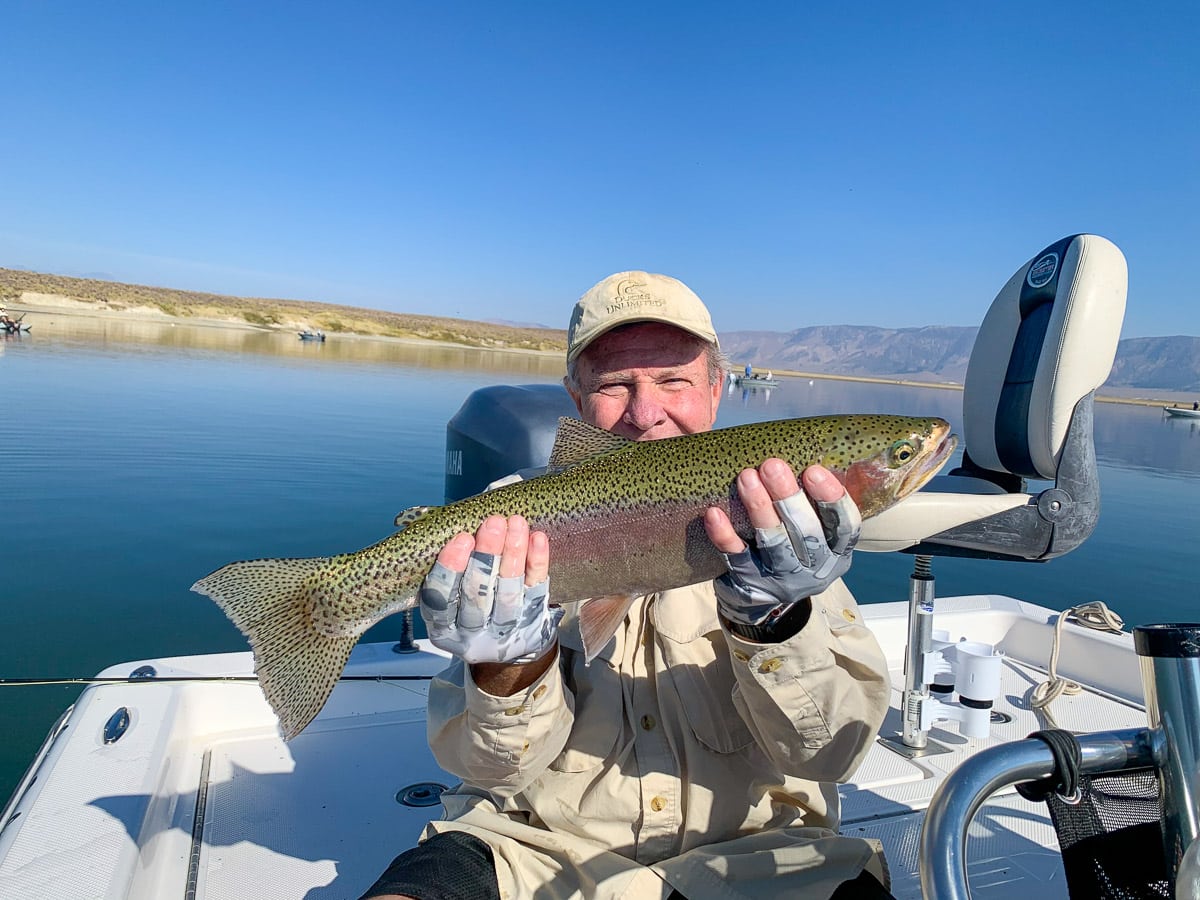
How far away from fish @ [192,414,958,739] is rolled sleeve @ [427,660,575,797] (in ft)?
1.08

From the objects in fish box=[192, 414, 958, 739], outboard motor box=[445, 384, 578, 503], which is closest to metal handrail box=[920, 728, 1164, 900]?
fish box=[192, 414, 958, 739]

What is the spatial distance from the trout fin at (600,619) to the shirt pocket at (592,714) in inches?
8.8

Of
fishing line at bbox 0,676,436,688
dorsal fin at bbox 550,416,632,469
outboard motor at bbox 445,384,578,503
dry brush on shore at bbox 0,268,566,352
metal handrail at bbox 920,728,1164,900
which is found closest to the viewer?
metal handrail at bbox 920,728,1164,900

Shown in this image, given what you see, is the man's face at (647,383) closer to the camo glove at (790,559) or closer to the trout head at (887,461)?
the trout head at (887,461)

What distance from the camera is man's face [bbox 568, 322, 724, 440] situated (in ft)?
11.6

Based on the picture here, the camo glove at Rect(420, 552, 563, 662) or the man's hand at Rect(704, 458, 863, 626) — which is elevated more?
the man's hand at Rect(704, 458, 863, 626)

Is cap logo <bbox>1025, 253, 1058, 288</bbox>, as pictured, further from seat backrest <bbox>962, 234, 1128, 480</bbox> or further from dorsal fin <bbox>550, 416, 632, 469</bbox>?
dorsal fin <bbox>550, 416, 632, 469</bbox>

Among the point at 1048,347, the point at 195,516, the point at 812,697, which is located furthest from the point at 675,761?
the point at 195,516

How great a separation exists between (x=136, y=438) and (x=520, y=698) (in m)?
19.5

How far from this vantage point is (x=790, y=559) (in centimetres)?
259

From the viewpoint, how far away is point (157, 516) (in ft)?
42.1

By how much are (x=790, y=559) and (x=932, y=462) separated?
0.85 meters

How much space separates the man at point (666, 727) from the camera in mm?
2664

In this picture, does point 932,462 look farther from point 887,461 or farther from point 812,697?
point 812,697
